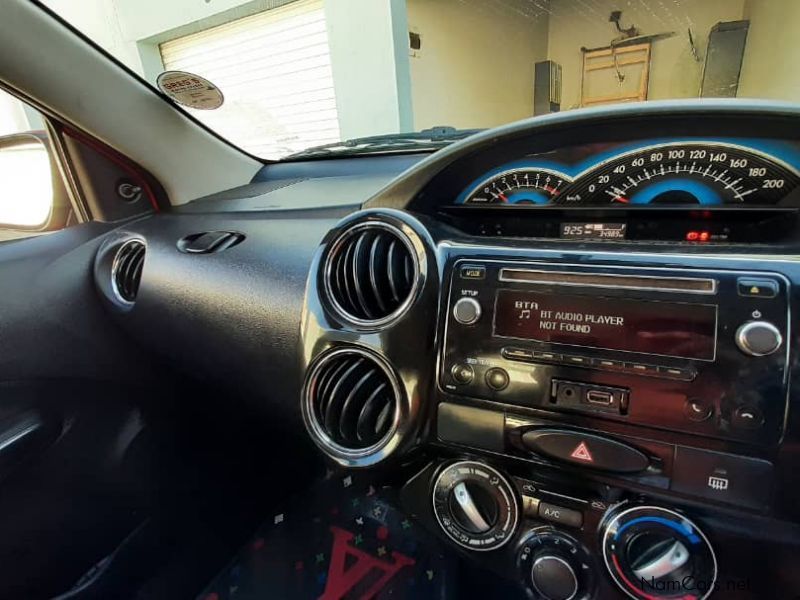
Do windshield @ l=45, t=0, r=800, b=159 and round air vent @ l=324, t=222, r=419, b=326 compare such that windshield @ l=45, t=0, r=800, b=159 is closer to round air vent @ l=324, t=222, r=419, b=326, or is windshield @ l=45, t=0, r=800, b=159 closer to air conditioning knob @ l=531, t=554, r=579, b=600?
round air vent @ l=324, t=222, r=419, b=326

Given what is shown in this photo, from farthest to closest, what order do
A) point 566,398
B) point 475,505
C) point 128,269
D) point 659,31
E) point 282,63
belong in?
1. point 282,63
2. point 659,31
3. point 128,269
4. point 475,505
5. point 566,398

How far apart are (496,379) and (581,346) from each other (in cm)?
14

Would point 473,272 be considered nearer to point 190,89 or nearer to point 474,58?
point 190,89

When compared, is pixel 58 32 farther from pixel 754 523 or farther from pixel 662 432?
pixel 754 523

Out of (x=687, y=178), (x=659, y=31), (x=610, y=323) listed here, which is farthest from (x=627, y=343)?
(x=659, y=31)

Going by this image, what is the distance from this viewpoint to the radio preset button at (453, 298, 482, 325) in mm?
756

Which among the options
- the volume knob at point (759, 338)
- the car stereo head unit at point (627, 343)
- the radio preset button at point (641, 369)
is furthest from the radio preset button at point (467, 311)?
the volume knob at point (759, 338)

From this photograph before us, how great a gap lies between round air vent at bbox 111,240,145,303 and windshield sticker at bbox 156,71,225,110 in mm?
460

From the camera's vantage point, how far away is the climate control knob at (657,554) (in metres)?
0.66

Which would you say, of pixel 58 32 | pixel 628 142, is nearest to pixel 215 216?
pixel 58 32

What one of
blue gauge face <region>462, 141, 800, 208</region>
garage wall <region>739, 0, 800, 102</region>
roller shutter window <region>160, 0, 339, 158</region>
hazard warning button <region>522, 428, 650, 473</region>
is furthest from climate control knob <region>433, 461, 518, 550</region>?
roller shutter window <region>160, 0, 339, 158</region>

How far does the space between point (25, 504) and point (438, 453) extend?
1.07 metres

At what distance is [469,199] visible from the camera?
0.99 metres

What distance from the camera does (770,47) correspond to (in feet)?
6.80
